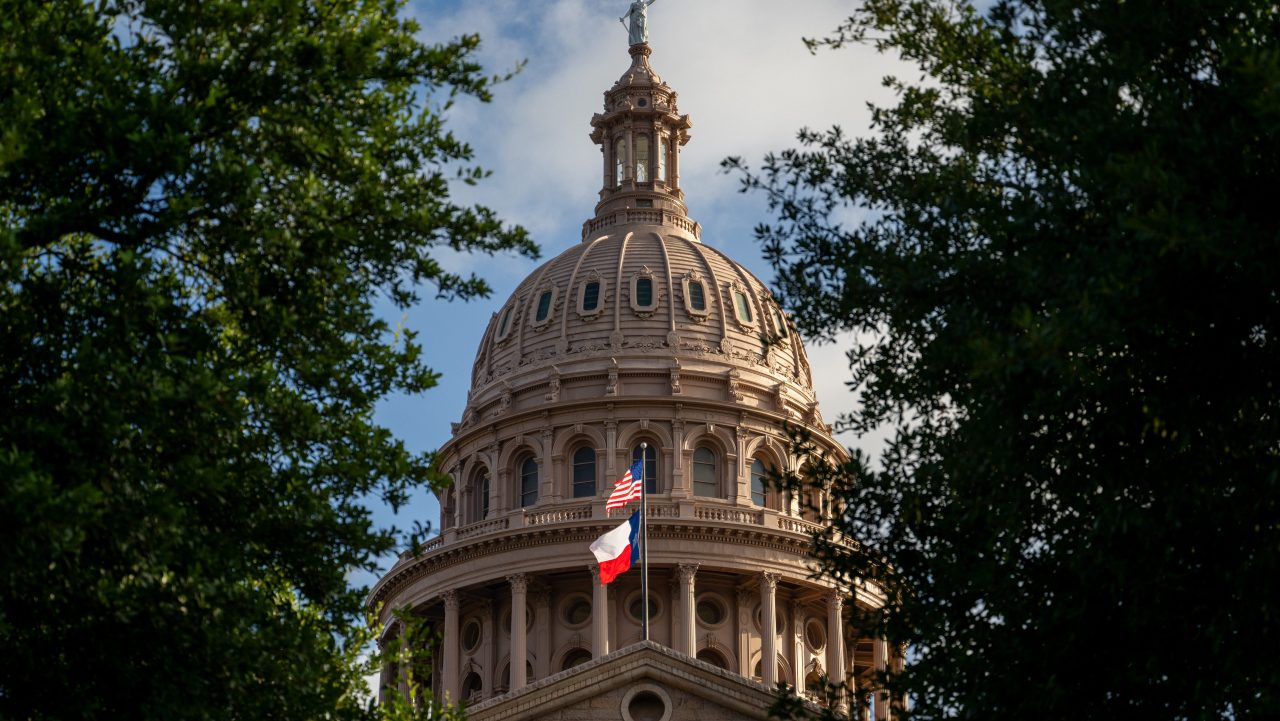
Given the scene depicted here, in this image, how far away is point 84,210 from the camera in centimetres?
2152

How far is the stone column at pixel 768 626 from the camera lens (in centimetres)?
7475

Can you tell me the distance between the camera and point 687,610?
74062mm

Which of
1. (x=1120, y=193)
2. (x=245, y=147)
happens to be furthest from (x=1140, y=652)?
(x=245, y=147)

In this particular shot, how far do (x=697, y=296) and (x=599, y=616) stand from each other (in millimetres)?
15901

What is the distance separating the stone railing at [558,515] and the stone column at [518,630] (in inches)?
83.4

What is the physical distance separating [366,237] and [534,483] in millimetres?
57075

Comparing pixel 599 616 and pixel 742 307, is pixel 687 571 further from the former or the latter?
pixel 742 307

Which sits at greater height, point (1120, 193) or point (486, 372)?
point (486, 372)

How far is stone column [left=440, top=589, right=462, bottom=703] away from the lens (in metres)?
77.2

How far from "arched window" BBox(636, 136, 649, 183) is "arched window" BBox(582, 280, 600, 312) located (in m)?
8.53

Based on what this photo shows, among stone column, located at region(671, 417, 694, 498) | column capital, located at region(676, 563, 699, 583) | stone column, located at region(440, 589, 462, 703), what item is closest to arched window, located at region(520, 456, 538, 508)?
stone column, located at region(440, 589, 462, 703)

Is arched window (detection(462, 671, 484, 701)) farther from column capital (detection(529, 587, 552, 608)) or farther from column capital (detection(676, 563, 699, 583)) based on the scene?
column capital (detection(676, 563, 699, 583))

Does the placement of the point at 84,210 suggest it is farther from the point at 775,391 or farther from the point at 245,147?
the point at 775,391

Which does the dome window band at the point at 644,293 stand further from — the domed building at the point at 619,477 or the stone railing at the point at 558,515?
the stone railing at the point at 558,515
